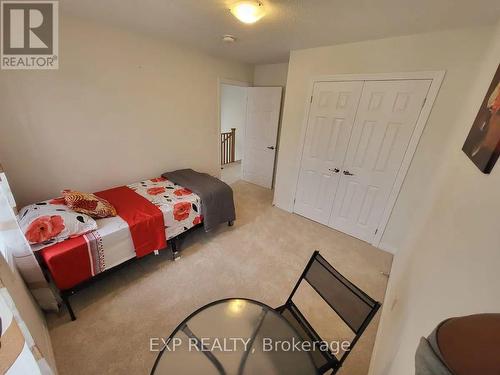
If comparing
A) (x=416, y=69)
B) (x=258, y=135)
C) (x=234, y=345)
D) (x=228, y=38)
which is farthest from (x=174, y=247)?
(x=416, y=69)

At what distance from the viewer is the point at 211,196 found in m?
2.48

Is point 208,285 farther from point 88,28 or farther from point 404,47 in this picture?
point 404,47

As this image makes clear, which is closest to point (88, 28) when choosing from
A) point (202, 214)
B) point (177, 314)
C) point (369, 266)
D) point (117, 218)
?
point (117, 218)

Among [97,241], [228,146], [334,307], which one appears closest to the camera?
[334,307]

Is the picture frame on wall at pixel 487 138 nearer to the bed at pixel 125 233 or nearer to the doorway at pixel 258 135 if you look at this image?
the bed at pixel 125 233

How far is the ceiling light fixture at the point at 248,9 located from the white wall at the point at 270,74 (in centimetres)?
209

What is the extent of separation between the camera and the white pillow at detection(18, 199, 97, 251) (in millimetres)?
1464

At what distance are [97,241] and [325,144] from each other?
8.84 ft

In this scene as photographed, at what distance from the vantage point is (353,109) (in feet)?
7.93

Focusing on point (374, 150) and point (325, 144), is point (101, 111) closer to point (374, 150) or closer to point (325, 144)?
point (325, 144)

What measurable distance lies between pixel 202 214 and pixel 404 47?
2.74 meters

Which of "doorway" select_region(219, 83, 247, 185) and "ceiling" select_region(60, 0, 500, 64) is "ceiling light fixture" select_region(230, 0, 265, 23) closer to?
"ceiling" select_region(60, 0, 500, 64)

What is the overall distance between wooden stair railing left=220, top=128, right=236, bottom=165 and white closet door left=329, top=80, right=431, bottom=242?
3.45 meters

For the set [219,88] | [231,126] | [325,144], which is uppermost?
[219,88]
